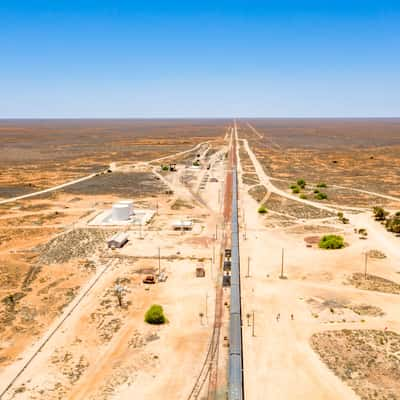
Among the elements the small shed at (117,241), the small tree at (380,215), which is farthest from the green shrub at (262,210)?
the small shed at (117,241)

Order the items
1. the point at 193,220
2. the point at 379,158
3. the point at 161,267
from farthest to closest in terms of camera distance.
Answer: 1. the point at 379,158
2. the point at 193,220
3. the point at 161,267

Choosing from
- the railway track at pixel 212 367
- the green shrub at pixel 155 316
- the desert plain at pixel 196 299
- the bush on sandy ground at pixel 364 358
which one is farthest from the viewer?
the green shrub at pixel 155 316

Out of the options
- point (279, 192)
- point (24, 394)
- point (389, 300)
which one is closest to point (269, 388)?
point (24, 394)

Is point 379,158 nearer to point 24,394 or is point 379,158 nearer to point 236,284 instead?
point 236,284

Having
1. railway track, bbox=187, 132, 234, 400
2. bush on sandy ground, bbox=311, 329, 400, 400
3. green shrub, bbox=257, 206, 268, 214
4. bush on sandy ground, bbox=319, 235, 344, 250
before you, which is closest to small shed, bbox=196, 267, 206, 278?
railway track, bbox=187, 132, 234, 400

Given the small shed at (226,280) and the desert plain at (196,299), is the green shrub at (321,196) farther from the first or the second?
the small shed at (226,280)

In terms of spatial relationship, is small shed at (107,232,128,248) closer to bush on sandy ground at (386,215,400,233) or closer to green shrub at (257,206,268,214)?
green shrub at (257,206,268,214)
